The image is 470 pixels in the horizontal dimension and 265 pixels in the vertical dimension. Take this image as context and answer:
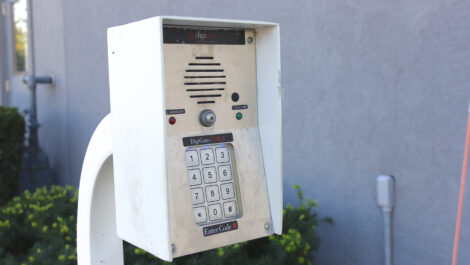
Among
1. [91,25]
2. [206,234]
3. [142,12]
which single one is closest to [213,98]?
[206,234]

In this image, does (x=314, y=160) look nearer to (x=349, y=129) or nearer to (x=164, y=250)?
(x=349, y=129)

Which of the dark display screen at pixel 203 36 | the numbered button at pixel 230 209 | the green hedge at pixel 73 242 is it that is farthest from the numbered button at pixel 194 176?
the green hedge at pixel 73 242

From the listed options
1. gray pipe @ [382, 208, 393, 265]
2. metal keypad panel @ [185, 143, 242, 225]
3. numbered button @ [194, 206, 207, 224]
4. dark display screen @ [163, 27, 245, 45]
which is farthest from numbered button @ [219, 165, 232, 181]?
gray pipe @ [382, 208, 393, 265]

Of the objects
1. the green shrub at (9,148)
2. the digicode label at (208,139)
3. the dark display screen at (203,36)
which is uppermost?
the dark display screen at (203,36)

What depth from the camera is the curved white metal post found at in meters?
1.83

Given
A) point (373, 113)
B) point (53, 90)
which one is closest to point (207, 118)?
point (373, 113)

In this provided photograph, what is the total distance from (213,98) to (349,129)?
2.29m

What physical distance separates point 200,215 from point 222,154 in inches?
7.8

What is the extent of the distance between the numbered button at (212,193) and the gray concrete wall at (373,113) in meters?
2.08

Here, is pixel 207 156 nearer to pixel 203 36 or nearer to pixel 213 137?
pixel 213 137

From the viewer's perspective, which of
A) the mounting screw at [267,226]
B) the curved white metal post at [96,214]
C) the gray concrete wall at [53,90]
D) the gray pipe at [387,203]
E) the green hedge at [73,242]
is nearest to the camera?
the mounting screw at [267,226]

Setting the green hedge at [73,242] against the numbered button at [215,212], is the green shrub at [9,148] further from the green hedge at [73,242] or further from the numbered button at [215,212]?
the numbered button at [215,212]

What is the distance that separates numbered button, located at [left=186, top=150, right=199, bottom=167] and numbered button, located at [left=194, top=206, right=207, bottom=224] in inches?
5.1

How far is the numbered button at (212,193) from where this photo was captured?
1.56m
